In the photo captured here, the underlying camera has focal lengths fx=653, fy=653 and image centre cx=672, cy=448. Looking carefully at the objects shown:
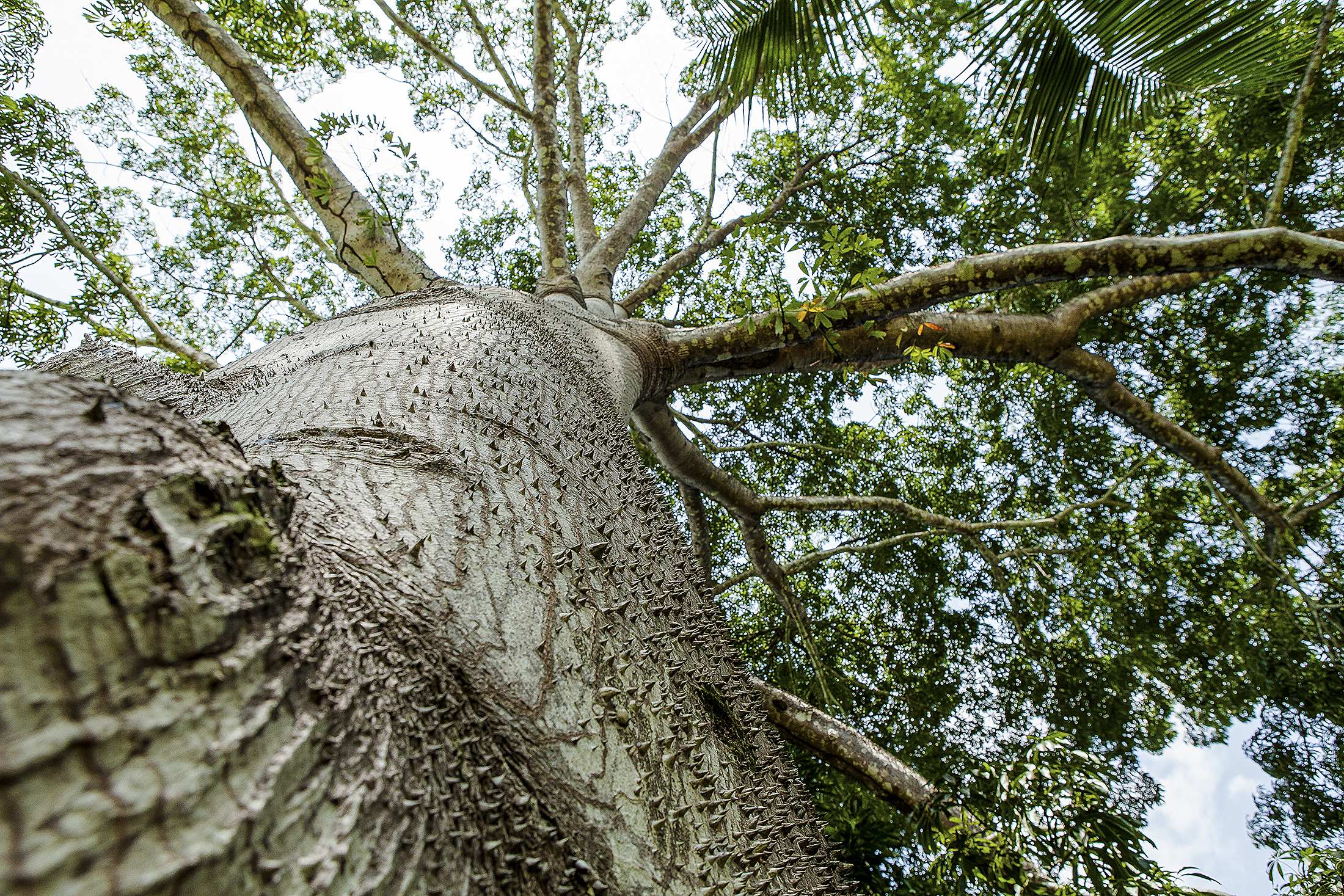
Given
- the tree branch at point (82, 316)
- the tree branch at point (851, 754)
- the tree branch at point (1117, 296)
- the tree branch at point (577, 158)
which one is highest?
the tree branch at point (577, 158)

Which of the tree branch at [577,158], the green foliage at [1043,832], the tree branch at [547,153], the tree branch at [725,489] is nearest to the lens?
the green foliage at [1043,832]

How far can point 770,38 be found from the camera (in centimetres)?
278

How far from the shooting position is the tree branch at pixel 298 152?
2754mm

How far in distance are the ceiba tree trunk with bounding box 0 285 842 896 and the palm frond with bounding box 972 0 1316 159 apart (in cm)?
242

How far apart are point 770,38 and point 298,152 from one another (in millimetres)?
2053

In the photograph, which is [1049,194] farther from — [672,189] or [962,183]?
[672,189]

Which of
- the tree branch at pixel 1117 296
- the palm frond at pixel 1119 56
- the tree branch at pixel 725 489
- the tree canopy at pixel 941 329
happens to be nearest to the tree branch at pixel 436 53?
the tree canopy at pixel 941 329

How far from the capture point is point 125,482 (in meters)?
0.47

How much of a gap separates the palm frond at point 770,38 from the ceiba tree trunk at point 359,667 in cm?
218

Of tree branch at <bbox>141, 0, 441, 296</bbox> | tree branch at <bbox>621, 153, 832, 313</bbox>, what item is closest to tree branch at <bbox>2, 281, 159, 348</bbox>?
tree branch at <bbox>141, 0, 441, 296</bbox>

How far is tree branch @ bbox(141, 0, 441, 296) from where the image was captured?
275 cm

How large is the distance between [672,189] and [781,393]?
288 centimetres

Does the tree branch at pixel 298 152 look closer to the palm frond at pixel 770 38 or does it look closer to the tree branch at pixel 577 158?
the palm frond at pixel 770 38

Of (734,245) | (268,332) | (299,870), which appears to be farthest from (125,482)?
(268,332)
